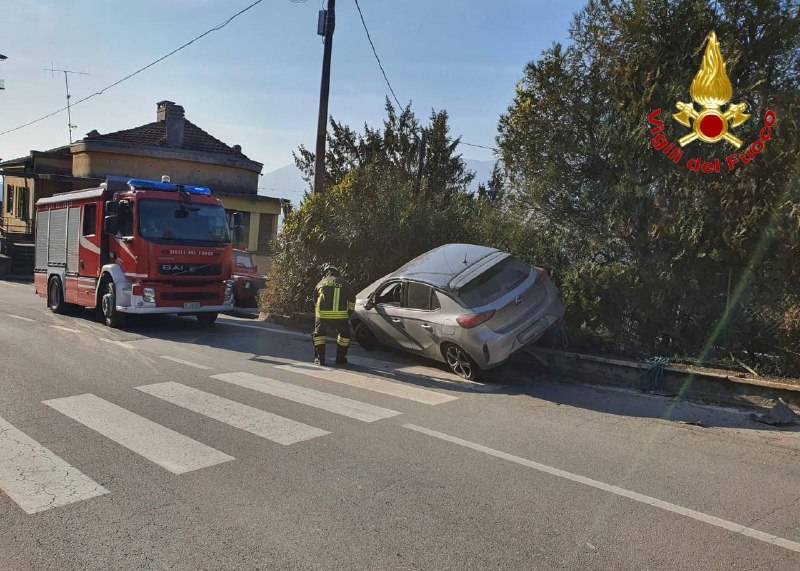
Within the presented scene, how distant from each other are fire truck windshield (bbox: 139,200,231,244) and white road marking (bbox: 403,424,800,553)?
26.6 feet

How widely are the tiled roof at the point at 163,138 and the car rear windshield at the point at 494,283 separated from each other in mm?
25852

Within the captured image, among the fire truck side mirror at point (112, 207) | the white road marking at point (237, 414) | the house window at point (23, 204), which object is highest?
the house window at point (23, 204)

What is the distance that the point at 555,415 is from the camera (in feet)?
21.9

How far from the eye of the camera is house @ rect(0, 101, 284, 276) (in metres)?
29.3

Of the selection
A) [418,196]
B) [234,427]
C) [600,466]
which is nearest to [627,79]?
[418,196]

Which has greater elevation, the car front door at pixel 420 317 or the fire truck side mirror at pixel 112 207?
the fire truck side mirror at pixel 112 207

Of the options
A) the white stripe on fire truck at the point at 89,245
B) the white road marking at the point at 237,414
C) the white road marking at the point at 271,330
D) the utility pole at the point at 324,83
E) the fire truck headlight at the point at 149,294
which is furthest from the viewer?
the utility pole at the point at 324,83

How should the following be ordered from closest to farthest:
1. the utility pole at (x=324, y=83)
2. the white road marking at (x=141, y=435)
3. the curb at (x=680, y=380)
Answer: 1. the white road marking at (x=141, y=435)
2. the curb at (x=680, y=380)
3. the utility pole at (x=324, y=83)

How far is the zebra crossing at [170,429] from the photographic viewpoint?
14.4 ft

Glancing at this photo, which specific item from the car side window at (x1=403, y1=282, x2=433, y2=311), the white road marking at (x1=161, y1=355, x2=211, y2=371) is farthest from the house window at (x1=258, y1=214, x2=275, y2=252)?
the car side window at (x1=403, y1=282, x2=433, y2=311)

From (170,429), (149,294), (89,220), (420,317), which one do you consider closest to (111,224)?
(89,220)

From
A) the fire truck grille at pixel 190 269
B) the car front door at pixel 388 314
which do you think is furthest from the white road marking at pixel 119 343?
the car front door at pixel 388 314

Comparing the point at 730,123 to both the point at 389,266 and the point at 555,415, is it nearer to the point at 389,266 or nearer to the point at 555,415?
the point at 555,415

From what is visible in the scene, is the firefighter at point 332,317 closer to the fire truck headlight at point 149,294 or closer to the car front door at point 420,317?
the car front door at point 420,317
